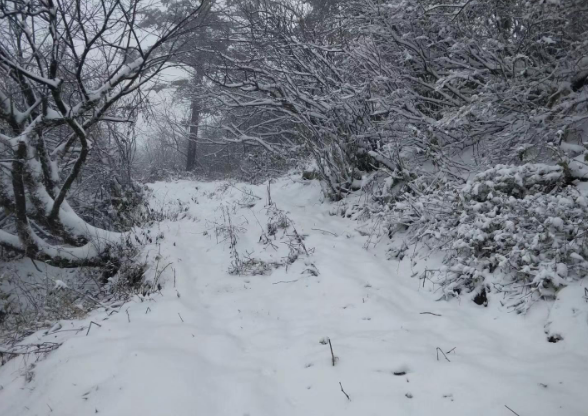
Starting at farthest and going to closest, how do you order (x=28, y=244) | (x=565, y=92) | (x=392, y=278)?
(x=28, y=244)
(x=565, y=92)
(x=392, y=278)

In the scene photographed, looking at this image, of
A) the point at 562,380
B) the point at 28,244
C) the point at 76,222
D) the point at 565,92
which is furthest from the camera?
the point at 76,222

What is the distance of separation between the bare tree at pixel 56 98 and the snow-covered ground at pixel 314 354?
1877 millimetres

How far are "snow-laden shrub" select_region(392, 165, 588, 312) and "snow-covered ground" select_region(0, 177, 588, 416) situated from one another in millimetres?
176

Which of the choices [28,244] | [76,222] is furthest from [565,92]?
[28,244]

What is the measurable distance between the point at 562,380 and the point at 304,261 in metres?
2.74

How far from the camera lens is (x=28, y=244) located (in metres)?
4.61

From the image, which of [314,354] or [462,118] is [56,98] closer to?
[314,354]

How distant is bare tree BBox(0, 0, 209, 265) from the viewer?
4.02 m

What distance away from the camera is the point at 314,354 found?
2623mm

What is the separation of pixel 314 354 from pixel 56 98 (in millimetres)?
3931

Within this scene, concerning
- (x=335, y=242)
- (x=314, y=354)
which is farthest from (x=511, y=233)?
(x=335, y=242)

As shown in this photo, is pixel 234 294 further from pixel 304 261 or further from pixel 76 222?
pixel 76 222

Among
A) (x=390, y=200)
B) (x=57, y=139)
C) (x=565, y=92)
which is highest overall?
(x=565, y=92)

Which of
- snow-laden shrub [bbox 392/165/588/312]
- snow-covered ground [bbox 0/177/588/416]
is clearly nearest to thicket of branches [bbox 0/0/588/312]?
snow-laden shrub [bbox 392/165/588/312]
